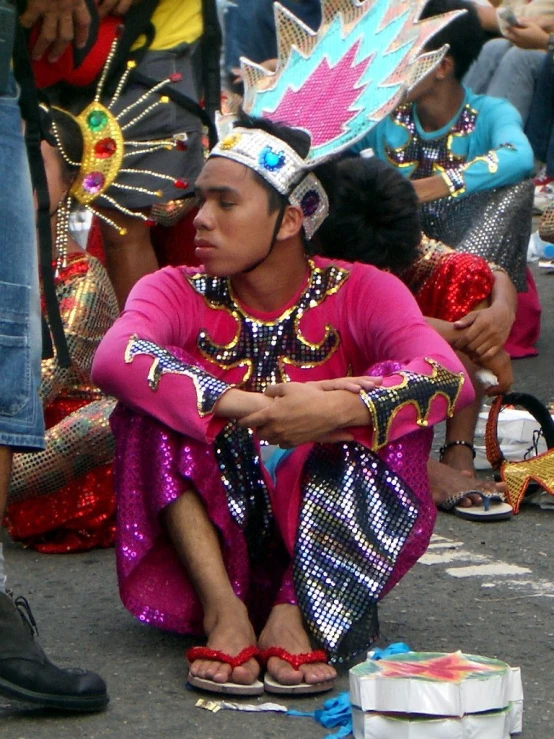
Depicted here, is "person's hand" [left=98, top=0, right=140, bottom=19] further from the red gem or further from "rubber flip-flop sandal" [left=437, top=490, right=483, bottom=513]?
"rubber flip-flop sandal" [left=437, top=490, right=483, bottom=513]

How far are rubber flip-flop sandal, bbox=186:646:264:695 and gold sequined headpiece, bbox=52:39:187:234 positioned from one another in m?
1.64

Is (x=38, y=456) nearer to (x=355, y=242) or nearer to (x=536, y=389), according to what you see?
(x=355, y=242)

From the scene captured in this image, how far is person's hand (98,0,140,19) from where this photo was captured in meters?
4.27

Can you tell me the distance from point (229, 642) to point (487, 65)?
7226 mm

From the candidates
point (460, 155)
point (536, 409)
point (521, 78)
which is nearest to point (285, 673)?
point (536, 409)

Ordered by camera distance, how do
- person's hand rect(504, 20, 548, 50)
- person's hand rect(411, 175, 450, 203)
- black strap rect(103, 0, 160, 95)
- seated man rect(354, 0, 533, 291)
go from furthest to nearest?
person's hand rect(504, 20, 548, 50) < seated man rect(354, 0, 533, 291) < person's hand rect(411, 175, 450, 203) < black strap rect(103, 0, 160, 95)

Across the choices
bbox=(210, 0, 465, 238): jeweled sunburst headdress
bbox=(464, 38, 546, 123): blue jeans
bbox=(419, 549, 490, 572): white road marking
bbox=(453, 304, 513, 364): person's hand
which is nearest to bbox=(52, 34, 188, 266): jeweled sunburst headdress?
bbox=(210, 0, 465, 238): jeweled sunburst headdress

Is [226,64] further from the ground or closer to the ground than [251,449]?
further from the ground

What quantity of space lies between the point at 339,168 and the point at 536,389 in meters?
2.10

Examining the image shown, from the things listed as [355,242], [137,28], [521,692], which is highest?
[137,28]

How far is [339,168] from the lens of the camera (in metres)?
3.70

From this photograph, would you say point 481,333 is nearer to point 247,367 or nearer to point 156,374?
point 247,367

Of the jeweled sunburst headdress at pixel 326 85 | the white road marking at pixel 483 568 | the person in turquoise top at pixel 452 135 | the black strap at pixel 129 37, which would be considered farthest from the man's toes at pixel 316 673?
the person in turquoise top at pixel 452 135

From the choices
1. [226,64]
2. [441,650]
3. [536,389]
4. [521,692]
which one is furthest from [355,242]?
[226,64]
